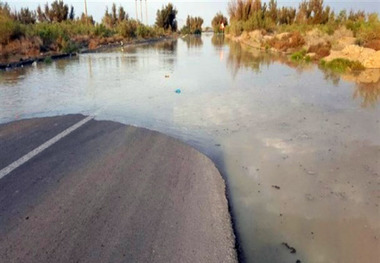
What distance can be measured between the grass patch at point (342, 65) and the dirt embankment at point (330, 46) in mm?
487

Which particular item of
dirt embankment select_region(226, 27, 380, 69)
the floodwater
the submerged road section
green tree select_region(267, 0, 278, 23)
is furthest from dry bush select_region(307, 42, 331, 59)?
green tree select_region(267, 0, 278, 23)

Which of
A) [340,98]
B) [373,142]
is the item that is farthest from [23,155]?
[340,98]

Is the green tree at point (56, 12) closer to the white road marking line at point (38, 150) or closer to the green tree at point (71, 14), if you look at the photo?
the green tree at point (71, 14)

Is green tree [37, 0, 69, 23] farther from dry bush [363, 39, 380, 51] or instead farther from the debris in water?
the debris in water

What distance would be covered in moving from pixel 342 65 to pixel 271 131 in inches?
536

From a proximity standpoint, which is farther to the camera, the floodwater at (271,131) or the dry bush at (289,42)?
the dry bush at (289,42)

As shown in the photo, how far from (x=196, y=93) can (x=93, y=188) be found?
8.05 m

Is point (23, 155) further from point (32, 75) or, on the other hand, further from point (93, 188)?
point (32, 75)

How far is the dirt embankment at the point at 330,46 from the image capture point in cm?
1956

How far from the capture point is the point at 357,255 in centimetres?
374

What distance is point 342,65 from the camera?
1920 cm

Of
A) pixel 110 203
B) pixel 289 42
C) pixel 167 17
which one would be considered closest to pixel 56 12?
pixel 167 17

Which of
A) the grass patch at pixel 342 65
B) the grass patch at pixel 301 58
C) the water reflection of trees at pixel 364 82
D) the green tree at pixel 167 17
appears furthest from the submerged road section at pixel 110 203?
the green tree at pixel 167 17

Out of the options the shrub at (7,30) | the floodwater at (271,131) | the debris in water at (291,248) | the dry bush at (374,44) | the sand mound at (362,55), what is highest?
the shrub at (7,30)
